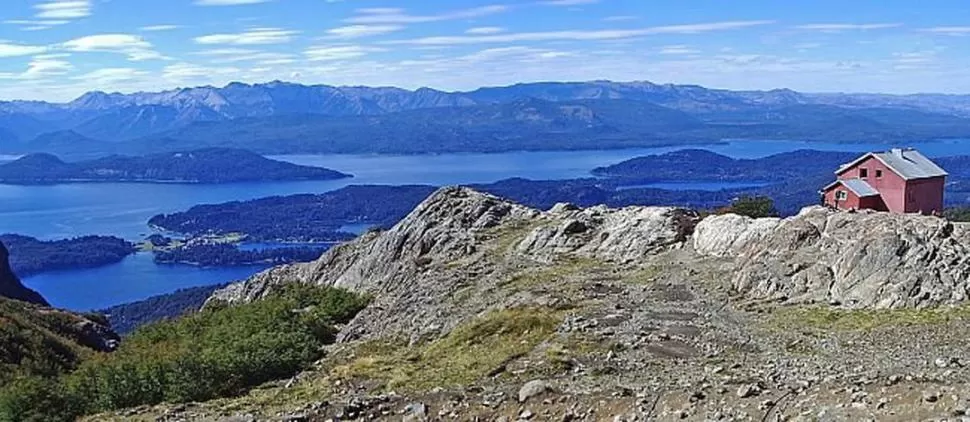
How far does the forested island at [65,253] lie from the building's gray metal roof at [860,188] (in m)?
159

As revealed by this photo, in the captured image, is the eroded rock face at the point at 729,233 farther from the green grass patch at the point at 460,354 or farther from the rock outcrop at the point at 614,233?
→ the green grass patch at the point at 460,354

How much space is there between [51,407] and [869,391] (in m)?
15.7

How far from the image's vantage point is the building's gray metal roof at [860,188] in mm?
35219

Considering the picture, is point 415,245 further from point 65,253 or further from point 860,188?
point 65,253

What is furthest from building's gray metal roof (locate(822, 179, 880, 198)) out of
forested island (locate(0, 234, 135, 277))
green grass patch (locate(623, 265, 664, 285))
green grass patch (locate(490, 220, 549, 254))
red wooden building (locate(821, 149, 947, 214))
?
forested island (locate(0, 234, 135, 277))

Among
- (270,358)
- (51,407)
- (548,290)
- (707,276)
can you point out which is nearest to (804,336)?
(707,276)

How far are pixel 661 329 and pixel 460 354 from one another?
→ 429 cm

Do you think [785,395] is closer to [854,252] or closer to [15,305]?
[854,252]

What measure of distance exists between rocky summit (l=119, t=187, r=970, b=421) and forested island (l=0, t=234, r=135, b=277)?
15452 cm

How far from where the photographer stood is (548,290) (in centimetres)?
2781

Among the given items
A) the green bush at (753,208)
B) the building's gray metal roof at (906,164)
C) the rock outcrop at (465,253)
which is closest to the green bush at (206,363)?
the rock outcrop at (465,253)

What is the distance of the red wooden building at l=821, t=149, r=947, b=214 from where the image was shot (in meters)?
34.9

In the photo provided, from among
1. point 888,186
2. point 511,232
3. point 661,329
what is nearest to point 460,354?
point 661,329

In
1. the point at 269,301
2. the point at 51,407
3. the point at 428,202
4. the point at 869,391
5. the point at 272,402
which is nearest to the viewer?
the point at 869,391
